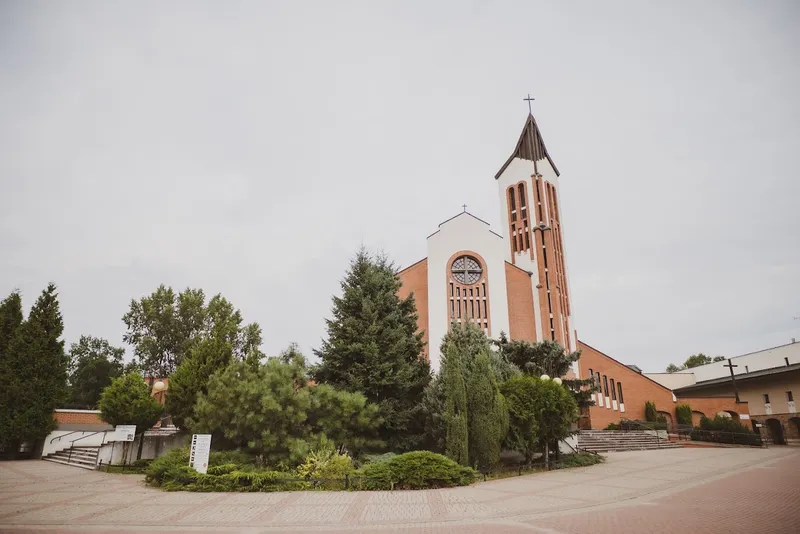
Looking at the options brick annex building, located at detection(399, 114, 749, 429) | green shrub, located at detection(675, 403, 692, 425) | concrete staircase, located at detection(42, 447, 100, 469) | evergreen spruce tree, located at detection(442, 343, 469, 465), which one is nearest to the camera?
evergreen spruce tree, located at detection(442, 343, 469, 465)

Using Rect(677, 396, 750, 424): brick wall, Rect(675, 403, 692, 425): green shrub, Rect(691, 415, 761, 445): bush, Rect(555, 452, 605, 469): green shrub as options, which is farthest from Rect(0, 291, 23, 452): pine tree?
Rect(677, 396, 750, 424): brick wall

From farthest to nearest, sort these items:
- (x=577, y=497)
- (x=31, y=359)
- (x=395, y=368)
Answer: (x=31, y=359), (x=395, y=368), (x=577, y=497)

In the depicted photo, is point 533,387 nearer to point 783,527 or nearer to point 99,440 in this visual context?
point 783,527

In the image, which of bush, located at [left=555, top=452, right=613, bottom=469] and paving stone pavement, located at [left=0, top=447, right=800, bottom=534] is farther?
bush, located at [left=555, top=452, right=613, bottom=469]

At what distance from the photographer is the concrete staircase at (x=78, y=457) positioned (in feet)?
57.6

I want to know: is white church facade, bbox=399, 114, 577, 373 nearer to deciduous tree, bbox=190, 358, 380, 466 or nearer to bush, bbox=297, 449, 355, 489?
deciduous tree, bbox=190, 358, 380, 466

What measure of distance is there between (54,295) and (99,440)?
24.2 feet

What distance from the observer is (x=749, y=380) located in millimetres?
35031

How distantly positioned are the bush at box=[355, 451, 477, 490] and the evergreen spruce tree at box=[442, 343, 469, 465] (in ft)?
4.50

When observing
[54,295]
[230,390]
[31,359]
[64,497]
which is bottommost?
[64,497]

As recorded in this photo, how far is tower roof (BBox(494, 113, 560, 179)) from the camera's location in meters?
37.7

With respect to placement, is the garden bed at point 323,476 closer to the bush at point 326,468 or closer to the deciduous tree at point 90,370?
the bush at point 326,468

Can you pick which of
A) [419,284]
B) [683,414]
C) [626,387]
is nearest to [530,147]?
[419,284]

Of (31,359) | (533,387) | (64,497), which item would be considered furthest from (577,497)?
(31,359)
